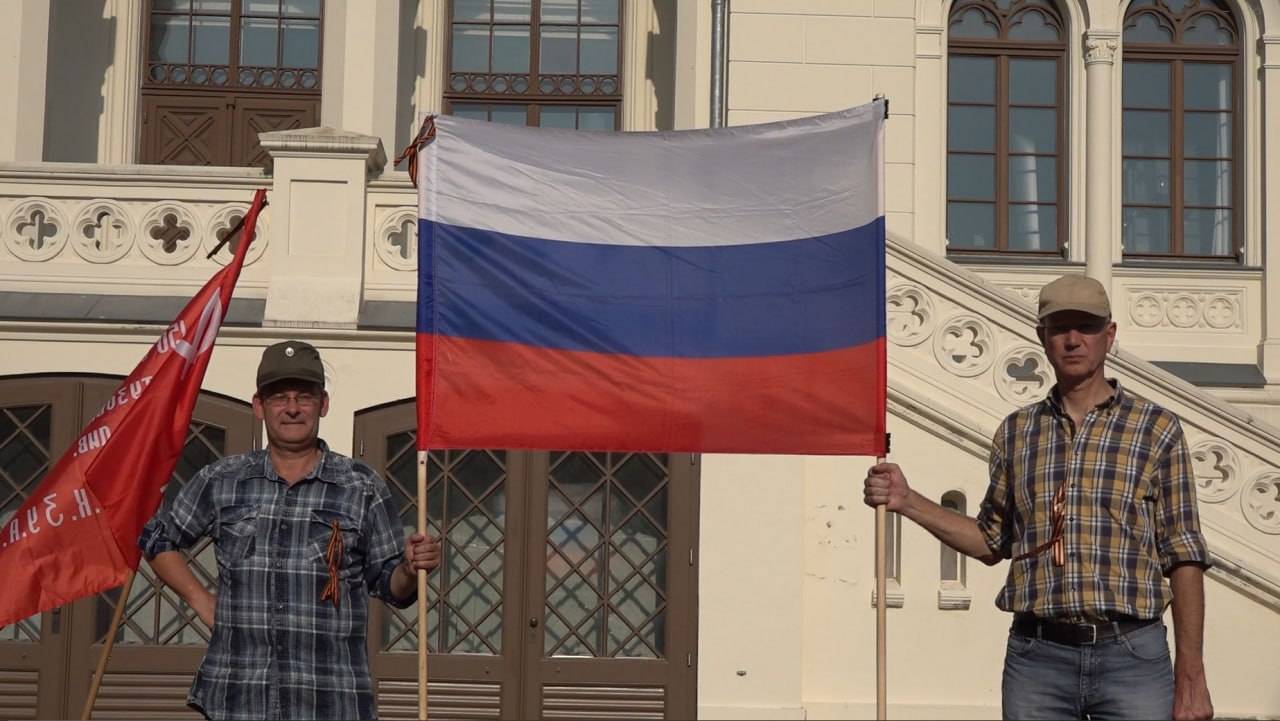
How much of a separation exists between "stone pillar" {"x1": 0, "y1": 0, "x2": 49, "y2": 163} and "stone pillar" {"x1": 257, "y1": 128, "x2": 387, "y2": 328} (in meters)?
4.19

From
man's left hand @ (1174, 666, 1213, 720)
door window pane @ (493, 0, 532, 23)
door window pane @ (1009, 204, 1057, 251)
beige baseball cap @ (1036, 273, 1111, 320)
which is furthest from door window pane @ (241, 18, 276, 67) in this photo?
man's left hand @ (1174, 666, 1213, 720)

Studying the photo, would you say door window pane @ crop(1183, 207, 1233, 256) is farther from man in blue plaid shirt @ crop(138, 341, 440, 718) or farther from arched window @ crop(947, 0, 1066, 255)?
man in blue plaid shirt @ crop(138, 341, 440, 718)

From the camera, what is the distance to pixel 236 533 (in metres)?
5.95

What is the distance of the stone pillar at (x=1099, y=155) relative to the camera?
16.8 m

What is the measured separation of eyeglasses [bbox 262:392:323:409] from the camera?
5.97 meters

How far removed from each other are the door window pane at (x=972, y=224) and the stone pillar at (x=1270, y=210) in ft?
8.40

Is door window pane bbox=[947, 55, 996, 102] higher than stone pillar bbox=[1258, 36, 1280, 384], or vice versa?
door window pane bbox=[947, 55, 996, 102]

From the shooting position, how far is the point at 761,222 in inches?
291

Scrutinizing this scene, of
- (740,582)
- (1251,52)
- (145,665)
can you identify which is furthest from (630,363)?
(1251,52)

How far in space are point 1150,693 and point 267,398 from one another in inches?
120

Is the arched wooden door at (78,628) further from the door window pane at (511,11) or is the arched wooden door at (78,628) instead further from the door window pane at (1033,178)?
the door window pane at (1033,178)

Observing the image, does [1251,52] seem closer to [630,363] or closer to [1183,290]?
[1183,290]

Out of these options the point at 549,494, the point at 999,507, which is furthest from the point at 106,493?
the point at 549,494

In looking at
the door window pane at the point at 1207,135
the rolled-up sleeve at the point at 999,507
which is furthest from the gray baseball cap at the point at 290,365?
the door window pane at the point at 1207,135
